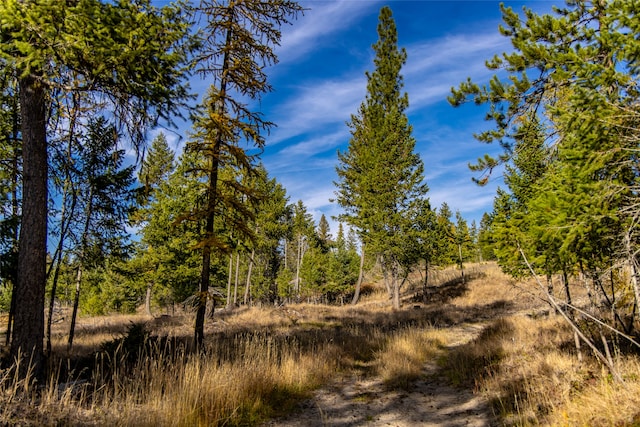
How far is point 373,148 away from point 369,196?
3184 mm

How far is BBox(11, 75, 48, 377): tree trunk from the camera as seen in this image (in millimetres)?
4898

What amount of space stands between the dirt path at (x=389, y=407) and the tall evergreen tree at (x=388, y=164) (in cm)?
1328

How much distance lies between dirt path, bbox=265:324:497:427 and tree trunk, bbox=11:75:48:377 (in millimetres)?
3945

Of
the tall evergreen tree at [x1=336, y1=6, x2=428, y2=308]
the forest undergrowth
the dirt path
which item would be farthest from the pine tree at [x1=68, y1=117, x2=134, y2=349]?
the tall evergreen tree at [x1=336, y1=6, x2=428, y2=308]

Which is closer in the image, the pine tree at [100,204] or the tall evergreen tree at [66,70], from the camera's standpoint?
the tall evergreen tree at [66,70]

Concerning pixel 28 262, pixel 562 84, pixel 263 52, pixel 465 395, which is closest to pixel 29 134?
pixel 28 262

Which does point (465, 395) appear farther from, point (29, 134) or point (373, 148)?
point (373, 148)

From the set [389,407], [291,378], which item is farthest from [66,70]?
[389,407]

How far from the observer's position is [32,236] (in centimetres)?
509

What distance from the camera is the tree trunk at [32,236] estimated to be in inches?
193

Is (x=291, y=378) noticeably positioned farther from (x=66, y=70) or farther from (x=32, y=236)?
(x=66, y=70)

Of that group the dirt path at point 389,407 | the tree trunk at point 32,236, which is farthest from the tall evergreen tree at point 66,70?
the dirt path at point 389,407

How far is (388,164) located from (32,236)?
1819cm

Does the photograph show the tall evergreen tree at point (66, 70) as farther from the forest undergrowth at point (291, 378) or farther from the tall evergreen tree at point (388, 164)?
the tall evergreen tree at point (388, 164)
